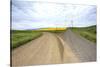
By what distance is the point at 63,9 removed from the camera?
2.16 metres

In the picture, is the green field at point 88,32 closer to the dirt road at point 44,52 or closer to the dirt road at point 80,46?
the dirt road at point 80,46

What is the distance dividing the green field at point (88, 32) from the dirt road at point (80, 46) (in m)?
0.05

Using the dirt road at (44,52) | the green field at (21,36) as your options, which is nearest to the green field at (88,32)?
the dirt road at (44,52)

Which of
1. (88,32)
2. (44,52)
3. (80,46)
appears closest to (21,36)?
(44,52)

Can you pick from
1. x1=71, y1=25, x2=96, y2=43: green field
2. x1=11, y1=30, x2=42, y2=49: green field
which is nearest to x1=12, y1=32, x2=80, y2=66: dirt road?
x1=11, y1=30, x2=42, y2=49: green field

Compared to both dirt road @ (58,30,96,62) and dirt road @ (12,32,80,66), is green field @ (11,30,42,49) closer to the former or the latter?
dirt road @ (12,32,80,66)

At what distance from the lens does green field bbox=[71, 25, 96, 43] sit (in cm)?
223

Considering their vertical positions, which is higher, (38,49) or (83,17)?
(83,17)

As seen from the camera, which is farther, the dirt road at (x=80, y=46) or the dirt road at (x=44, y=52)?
the dirt road at (x=80, y=46)

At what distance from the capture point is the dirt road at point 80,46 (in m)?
2.19

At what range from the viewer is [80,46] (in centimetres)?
224
